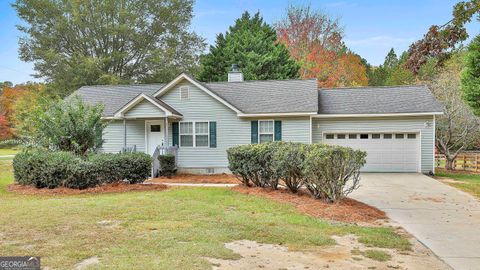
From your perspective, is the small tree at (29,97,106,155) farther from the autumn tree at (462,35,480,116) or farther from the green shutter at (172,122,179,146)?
the autumn tree at (462,35,480,116)

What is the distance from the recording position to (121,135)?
1791 centimetres

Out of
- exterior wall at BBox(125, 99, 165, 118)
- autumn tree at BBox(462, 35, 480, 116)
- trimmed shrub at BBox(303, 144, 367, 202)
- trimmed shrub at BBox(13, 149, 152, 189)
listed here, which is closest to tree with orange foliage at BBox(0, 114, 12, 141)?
exterior wall at BBox(125, 99, 165, 118)

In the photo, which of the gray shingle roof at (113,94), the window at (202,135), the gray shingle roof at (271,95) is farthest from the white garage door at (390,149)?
the gray shingle roof at (113,94)

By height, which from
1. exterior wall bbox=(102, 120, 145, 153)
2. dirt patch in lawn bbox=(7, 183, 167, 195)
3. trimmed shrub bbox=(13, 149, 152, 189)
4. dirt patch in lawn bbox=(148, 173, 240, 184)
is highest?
exterior wall bbox=(102, 120, 145, 153)

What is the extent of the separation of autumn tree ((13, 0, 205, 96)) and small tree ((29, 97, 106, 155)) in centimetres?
1673

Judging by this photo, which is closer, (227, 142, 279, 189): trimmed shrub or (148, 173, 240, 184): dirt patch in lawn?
(227, 142, 279, 189): trimmed shrub

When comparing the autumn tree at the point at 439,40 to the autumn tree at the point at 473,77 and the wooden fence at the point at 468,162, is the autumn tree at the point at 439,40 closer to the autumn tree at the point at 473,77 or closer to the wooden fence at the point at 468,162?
the autumn tree at the point at 473,77

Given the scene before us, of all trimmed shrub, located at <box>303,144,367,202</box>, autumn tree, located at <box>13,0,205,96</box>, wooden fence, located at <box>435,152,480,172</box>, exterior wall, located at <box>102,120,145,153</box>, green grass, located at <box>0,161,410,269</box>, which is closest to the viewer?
green grass, located at <box>0,161,410,269</box>

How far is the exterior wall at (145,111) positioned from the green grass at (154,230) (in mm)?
7116

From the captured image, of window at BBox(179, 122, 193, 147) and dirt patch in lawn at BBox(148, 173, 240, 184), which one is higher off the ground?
window at BBox(179, 122, 193, 147)

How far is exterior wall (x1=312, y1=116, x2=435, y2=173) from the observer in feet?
54.6

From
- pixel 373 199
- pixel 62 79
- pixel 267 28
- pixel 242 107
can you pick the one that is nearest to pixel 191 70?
pixel 267 28

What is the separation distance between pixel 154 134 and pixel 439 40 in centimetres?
1306

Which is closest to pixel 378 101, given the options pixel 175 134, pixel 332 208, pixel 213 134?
pixel 213 134
